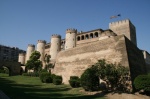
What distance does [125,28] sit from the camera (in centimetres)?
4578

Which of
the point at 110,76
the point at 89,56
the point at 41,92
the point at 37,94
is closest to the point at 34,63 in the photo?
the point at 89,56

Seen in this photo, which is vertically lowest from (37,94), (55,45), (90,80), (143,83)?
(37,94)

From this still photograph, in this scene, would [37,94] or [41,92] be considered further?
[41,92]

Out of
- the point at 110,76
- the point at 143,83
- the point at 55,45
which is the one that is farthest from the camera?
the point at 55,45

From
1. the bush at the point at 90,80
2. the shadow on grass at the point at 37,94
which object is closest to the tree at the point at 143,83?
the shadow on grass at the point at 37,94

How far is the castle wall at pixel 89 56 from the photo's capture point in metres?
21.3

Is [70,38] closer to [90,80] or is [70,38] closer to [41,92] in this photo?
[90,80]

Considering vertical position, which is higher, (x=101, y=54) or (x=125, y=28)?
(x=125, y=28)

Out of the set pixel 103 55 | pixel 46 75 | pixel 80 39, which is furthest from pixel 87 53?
pixel 80 39

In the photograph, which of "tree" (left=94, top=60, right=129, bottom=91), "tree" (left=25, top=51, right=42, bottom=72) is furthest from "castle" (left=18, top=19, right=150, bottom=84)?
"tree" (left=25, top=51, right=42, bottom=72)

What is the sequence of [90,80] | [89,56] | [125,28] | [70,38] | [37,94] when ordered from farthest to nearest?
[70,38]
[125,28]
[89,56]
[90,80]
[37,94]

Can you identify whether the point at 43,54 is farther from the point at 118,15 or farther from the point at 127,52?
the point at 127,52

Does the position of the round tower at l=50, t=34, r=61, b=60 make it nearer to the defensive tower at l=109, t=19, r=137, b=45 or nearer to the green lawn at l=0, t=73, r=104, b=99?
the defensive tower at l=109, t=19, r=137, b=45

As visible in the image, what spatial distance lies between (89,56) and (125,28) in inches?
975
